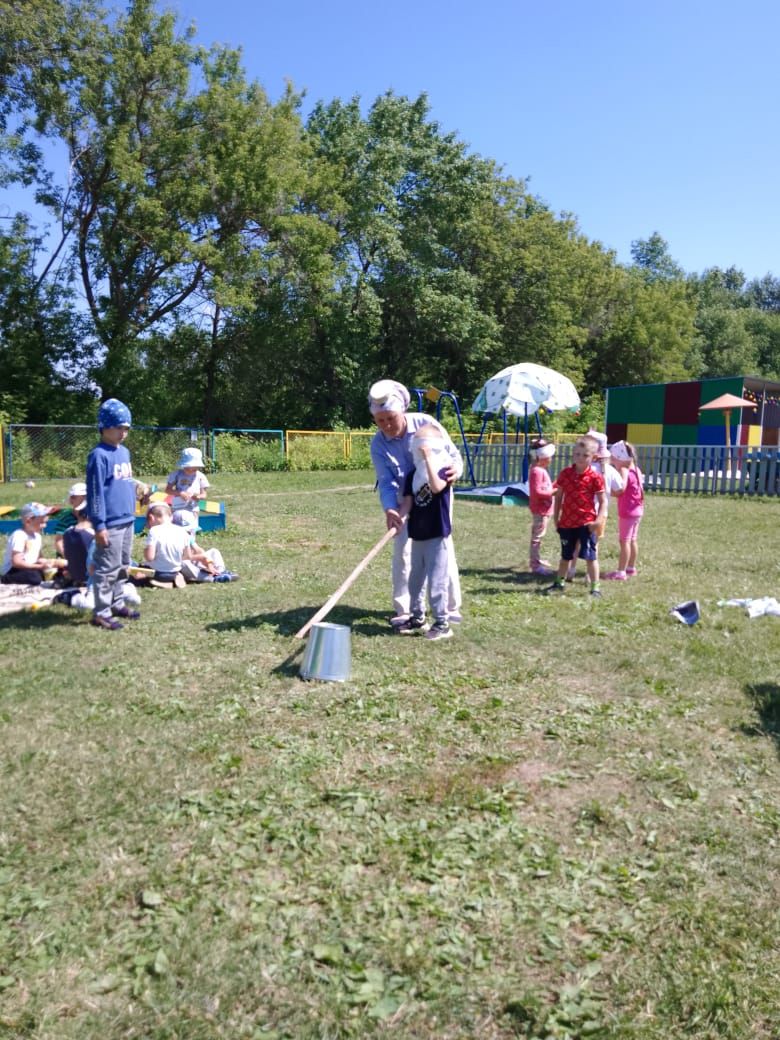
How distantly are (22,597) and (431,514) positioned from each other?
4.01 m

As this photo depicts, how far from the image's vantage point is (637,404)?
29719 mm

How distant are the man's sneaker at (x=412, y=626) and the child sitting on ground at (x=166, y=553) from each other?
9.25 ft

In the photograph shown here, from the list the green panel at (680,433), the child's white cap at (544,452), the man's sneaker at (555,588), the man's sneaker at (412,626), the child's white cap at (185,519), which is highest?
the green panel at (680,433)

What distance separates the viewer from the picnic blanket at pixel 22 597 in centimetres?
694

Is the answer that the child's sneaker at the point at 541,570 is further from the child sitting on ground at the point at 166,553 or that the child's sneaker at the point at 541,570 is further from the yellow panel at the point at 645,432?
the yellow panel at the point at 645,432

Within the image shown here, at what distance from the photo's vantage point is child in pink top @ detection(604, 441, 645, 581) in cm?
849

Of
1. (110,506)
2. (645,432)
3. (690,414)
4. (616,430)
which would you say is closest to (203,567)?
(110,506)

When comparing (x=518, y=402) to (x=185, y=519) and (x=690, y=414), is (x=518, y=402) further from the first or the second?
(x=185, y=519)

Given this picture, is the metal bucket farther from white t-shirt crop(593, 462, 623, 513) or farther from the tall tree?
the tall tree

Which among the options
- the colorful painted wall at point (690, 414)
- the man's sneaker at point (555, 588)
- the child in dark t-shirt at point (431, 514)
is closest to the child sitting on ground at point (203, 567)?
the child in dark t-shirt at point (431, 514)

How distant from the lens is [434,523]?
5.89 metres

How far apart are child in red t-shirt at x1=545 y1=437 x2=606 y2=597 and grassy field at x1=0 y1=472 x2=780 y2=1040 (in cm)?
151

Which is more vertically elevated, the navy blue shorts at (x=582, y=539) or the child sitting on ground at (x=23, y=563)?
the navy blue shorts at (x=582, y=539)

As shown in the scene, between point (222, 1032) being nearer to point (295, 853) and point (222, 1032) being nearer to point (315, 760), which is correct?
point (295, 853)
